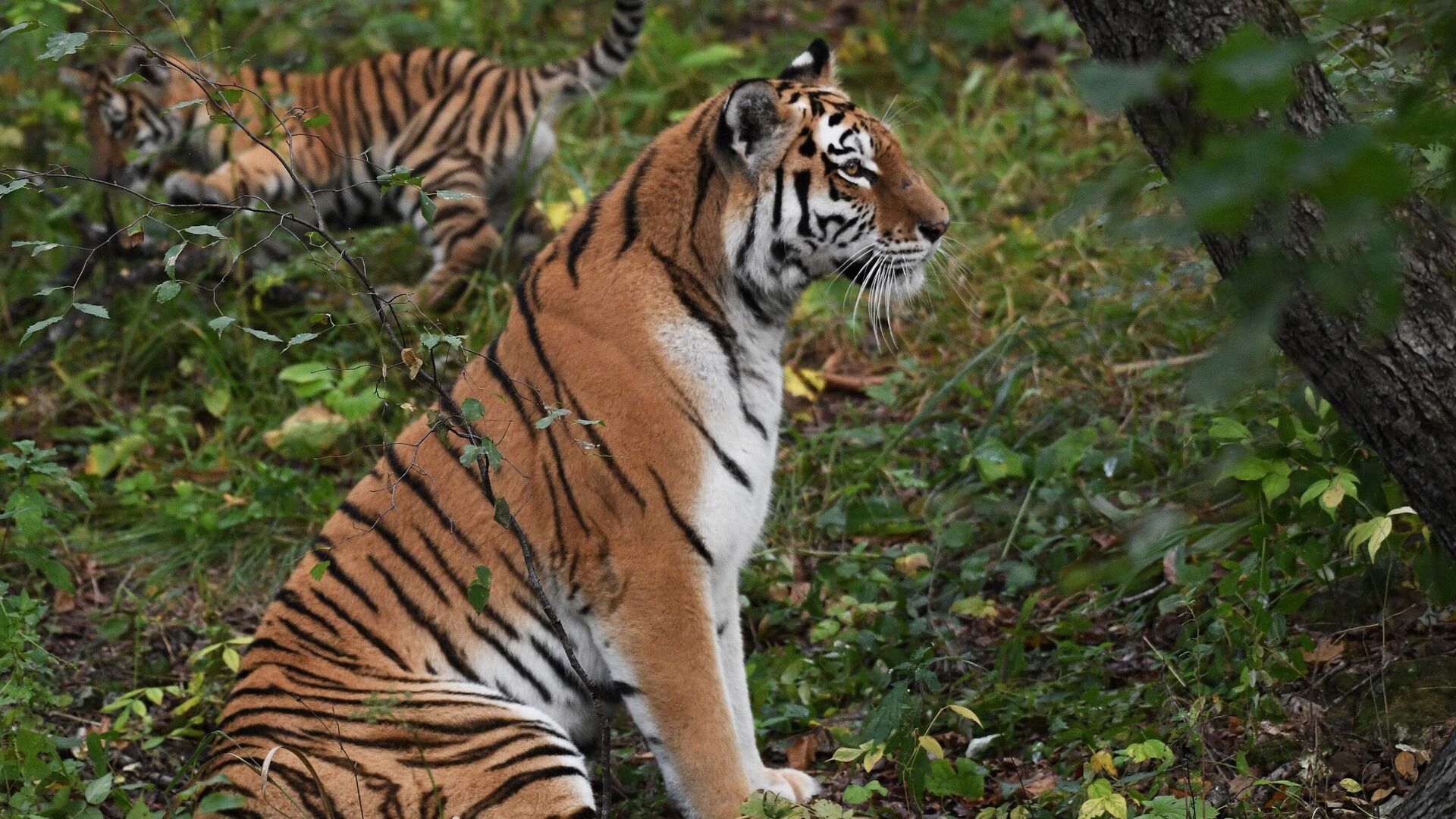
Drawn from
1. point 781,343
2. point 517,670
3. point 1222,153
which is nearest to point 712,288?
point 781,343

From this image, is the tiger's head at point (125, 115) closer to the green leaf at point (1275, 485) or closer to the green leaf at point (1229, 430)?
the green leaf at point (1229, 430)

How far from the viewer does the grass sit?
3.20m

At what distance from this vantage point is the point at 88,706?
4.07 meters

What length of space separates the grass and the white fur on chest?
1.17ft

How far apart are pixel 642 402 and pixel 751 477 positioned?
0.31 m

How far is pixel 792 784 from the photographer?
11.3 ft

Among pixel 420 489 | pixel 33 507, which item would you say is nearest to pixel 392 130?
pixel 33 507

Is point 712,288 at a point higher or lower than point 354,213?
higher

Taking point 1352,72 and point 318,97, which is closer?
point 1352,72

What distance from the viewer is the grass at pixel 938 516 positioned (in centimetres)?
320

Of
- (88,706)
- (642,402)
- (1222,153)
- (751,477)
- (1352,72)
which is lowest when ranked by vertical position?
(88,706)

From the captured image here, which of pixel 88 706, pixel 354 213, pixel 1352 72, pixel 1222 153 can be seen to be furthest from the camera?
pixel 354 213

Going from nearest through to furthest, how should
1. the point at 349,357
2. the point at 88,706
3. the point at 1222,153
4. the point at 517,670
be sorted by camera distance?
the point at 1222,153 < the point at 517,670 < the point at 88,706 < the point at 349,357

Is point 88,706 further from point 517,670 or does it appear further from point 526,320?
point 526,320
